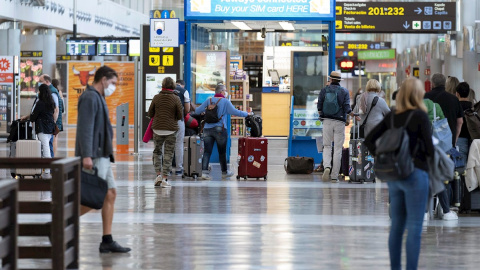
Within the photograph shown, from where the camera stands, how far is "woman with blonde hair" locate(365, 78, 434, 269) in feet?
23.3

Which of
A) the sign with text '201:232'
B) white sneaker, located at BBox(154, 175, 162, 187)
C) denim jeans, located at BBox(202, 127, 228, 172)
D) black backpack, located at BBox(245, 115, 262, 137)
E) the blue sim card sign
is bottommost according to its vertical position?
white sneaker, located at BBox(154, 175, 162, 187)

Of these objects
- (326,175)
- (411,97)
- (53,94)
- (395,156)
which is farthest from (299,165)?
(395,156)

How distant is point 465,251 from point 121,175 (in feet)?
29.8

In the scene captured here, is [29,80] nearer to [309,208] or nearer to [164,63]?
[164,63]

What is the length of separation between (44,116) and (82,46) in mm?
20412

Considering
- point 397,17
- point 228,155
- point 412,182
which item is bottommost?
point 228,155

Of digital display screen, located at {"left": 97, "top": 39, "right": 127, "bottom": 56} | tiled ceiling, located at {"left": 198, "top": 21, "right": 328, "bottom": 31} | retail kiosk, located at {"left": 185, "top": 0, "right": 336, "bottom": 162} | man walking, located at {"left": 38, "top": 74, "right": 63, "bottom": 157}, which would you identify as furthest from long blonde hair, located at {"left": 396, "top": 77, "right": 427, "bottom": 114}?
digital display screen, located at {"left": 97, "top": 39, "right": 127, "bottom": 56}

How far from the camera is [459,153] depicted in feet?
36.3

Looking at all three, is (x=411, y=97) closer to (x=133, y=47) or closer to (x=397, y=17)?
(x=133, y=47)

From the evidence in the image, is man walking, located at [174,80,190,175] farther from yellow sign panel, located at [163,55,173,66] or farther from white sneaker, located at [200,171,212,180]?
yellow sign panel, located at [163,55,173,66]

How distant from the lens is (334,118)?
1593cm

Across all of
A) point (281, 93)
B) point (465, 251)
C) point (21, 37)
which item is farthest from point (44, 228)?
point (21, 37)

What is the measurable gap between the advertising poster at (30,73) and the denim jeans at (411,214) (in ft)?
99.3

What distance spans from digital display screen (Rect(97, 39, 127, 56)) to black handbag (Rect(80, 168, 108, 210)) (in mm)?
27627
